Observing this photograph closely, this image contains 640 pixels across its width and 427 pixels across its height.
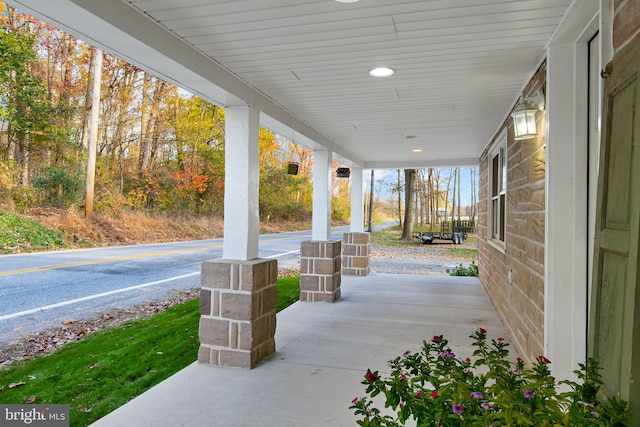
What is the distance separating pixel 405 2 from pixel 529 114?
1.34 m

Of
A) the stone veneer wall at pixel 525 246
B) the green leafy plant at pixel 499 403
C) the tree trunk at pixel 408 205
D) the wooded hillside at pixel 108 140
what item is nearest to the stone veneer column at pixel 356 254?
the stone veneer wall at pixel 525 246

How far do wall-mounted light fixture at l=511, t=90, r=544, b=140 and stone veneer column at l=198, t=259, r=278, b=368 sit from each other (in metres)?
2.20

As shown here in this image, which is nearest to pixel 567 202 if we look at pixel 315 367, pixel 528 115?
pixel 528 115

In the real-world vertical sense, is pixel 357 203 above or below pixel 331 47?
below

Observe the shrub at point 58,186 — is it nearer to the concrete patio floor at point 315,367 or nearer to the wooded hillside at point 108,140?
the wooded hillside at point 108,140

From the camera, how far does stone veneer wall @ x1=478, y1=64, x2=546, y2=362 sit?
8.55ft

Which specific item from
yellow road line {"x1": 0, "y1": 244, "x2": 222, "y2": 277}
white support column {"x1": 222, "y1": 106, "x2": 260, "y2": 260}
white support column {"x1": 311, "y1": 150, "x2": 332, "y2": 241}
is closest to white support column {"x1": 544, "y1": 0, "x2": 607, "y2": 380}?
white support column {"x1": 222, "y1": 106, "x2": 260, "y2": 260}

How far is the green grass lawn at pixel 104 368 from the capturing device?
3.04 metres

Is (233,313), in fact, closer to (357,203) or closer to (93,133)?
(357,203)

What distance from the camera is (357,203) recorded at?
7527mm

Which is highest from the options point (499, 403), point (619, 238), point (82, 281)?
point (619, 238)

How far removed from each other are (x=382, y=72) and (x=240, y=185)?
145cm

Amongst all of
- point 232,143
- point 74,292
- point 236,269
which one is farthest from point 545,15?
point 74,292


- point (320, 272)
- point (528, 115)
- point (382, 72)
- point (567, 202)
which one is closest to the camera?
point (567, 202)
